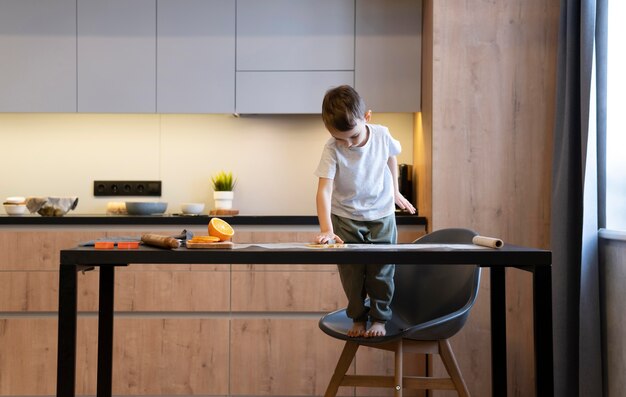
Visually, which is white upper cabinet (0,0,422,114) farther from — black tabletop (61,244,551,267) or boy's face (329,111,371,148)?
black tabletop (61,244,551,267)

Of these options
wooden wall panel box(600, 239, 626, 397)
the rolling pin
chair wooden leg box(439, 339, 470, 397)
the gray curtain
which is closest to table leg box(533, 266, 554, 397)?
chair wooden leg box(439, 339, 470, 397)

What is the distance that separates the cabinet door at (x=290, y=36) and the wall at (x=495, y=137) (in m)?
0.57

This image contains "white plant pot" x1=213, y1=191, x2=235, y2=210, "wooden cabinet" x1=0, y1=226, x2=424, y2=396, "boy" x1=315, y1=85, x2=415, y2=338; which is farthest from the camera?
"white plant pot" x1=213, y1=191, x2=235, y2=210

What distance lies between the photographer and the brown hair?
2086 mm

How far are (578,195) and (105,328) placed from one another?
190cm

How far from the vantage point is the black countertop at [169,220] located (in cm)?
326

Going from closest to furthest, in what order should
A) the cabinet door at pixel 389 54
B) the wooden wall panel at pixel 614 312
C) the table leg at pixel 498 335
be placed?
the table leg at pixel 498 335, the wooden wall panel at pixel 614 312, the cabinet door at pixel 389 54

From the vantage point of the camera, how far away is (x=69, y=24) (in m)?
3.60

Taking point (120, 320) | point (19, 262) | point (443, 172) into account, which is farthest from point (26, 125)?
point (443, 172)

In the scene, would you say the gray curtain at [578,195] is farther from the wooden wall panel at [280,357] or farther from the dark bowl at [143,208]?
the dark bowl at [143,208]

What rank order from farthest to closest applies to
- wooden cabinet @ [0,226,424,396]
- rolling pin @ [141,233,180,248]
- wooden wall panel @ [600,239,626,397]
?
1. wooden cabinet @ [0,226,424,396]
2. wooden wall panel @ [600,239,626,397]
3. rolling pin @ [141,233,180,248]

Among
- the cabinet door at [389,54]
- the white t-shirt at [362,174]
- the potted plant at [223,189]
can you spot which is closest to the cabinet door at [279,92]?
the cabinet door at [389,54]

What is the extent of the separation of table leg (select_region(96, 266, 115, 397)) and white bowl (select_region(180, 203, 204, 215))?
155 centimetres

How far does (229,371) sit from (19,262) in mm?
1061
